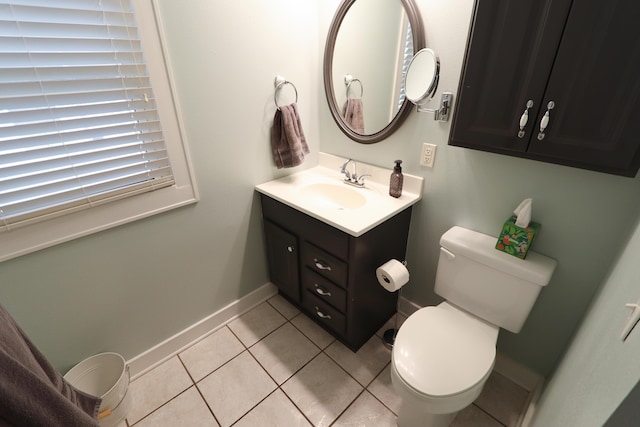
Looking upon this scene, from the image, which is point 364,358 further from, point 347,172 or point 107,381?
point 107,381

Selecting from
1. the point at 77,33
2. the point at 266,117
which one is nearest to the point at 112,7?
the point at 77,33

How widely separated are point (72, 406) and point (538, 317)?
64.1 inches

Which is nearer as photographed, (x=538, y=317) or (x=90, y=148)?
(x=90, y=148)

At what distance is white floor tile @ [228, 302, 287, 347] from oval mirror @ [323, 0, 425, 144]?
1230 mm

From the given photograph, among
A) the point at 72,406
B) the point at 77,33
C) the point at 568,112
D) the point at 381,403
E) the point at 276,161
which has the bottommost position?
the point at 381,403

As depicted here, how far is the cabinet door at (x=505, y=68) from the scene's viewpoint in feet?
2.81

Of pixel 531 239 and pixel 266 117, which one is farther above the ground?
pixel 266 117

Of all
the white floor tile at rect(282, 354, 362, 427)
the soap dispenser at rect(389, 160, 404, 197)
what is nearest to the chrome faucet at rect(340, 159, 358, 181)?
the soap dispenser at rect(389, 160, 404, 197)

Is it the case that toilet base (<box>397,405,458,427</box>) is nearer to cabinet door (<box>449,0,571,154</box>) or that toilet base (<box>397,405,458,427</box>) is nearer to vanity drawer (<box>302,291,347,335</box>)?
vanity drawer (<box>302,291,347,335</box>)

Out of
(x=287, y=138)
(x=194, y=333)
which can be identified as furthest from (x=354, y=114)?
(x=194, y=333)

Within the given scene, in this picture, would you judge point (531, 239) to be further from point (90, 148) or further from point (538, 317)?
point (90, 148)

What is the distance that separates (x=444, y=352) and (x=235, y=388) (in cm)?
103

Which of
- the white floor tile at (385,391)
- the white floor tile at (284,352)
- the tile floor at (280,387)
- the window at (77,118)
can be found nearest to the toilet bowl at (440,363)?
the white floor tile at (385,391)

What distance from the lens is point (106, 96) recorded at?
106 centimetres
